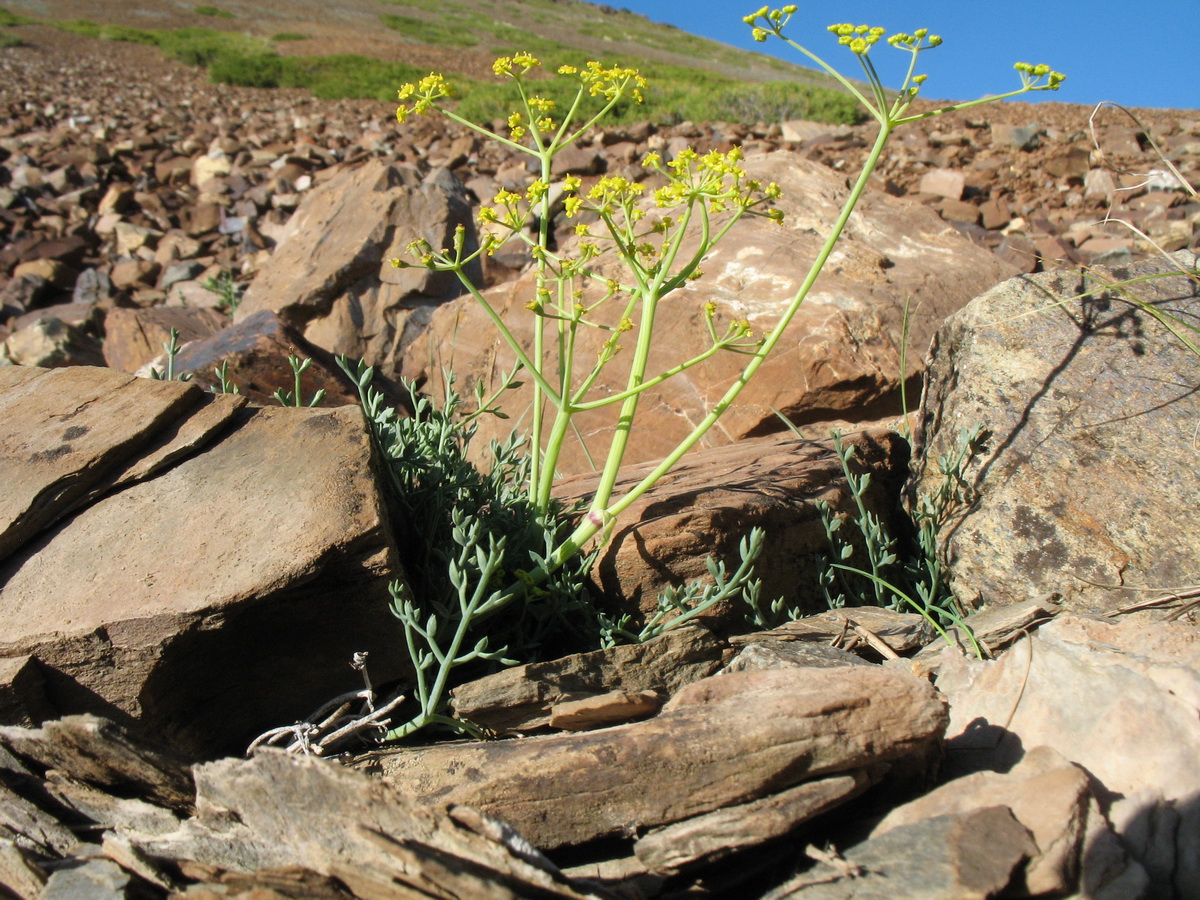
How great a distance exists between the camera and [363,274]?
20.6 feet

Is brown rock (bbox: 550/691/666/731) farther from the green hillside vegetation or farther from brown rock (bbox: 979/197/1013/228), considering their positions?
the green hillside vegetation

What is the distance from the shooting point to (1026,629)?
243 cm

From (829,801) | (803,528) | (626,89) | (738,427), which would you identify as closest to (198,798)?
(829,801)

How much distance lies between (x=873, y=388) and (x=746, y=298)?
76 cm

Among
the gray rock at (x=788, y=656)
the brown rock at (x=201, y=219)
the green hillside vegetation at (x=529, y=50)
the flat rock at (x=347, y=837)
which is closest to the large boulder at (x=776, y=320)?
the gray rock at (x=788, y=656)

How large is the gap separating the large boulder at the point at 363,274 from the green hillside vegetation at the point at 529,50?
6.73 metres

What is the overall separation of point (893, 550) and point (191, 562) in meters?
2.29

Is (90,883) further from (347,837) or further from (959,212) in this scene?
(959,212)

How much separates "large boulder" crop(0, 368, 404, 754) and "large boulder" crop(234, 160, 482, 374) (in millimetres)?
3330

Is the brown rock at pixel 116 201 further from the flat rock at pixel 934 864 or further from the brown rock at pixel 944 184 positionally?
the flat rock at pixel 934 864

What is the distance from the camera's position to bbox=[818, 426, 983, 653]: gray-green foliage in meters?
2.96

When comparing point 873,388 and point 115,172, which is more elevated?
point 115,172

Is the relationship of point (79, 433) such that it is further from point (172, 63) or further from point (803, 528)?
point (172, 63)

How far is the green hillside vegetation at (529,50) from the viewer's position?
14.1 meters
